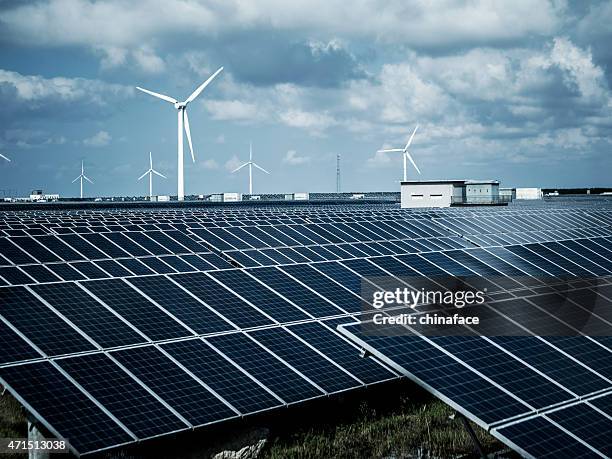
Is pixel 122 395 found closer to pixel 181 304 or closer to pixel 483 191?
Answer: pixel 181 304

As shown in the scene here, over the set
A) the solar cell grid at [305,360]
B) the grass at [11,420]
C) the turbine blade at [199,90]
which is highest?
the turbine blade at [199,90]

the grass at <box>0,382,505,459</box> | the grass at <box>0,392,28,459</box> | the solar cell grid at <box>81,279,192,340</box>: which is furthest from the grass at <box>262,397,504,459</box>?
the grass at <box>0,392,28,459</box>

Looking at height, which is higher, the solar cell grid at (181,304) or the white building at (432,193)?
the white building at (432,193)

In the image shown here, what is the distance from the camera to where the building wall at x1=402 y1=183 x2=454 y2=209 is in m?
85.7

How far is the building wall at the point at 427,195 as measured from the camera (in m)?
85.7

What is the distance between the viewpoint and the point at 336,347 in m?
22.4

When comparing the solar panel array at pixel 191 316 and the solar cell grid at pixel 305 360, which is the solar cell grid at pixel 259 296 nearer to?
the solar panel array at pixel 191 316

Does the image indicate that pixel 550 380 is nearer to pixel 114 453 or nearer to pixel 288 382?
pixel 288 382

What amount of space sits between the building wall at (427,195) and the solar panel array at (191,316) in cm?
4690

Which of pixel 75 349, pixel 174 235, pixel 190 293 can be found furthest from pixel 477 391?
pixel 174 235

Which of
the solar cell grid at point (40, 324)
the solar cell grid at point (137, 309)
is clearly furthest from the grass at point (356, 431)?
the solar cell grid at point (137, 309)

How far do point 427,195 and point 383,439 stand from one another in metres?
69.6

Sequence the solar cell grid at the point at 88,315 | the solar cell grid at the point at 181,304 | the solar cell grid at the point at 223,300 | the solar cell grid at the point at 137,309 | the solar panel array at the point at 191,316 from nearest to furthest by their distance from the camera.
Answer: the solar panel array at the point at 191,316, the solar cell grid at the point at 88,315, the solar cell grid at the point at 137,309, the solar cell grid at the point at 181,304, the solar cell grid at the point at 223,300

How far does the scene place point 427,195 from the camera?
87.1m
